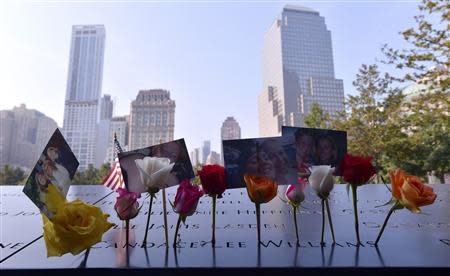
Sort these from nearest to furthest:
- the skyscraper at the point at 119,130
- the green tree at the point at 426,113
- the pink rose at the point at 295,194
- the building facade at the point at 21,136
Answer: the pink rose at the point at 295,194 → the green tree at the point at 426,113 → the building facade at the point at 21,136 → the skyscraper at the point at 119,130

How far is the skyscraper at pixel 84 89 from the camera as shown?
246 feet

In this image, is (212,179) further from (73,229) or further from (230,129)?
(230,129)

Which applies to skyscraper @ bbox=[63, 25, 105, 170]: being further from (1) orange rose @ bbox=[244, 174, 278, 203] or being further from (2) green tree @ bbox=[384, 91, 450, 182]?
(1) orange rose @ bbox=[244, 174, 278, 203]

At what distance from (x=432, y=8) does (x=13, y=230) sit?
47.7 feet

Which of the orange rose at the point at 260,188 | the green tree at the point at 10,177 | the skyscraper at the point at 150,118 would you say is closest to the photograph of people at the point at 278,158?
the orange rose at the point at 260,188

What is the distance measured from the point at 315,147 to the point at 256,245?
27.7 inches

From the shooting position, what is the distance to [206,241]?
203 cm

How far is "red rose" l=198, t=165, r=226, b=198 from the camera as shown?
168 cm

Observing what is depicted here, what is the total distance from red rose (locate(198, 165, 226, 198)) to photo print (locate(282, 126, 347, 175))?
427 millimetres

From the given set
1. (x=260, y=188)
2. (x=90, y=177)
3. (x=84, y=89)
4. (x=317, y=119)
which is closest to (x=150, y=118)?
(x=90, y=177)

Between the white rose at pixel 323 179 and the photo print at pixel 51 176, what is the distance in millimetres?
1265

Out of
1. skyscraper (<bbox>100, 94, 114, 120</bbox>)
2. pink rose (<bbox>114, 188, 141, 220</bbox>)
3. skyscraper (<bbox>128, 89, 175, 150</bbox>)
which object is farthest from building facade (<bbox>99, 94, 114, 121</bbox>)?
pink rose (<bbox>114, 188, 141, 220</bbox>)

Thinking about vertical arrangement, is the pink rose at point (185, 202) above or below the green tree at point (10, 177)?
below

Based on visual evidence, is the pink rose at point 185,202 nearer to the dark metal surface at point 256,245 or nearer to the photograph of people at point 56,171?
the dark metal surface at point 256,245
